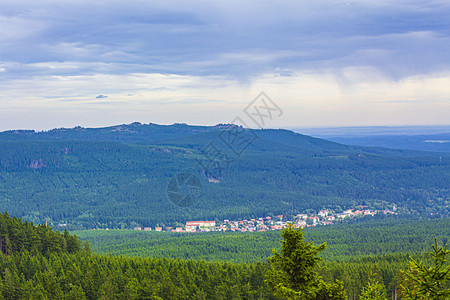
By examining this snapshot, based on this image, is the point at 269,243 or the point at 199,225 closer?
the point at 269,243

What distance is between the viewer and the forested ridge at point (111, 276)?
38.4 metres

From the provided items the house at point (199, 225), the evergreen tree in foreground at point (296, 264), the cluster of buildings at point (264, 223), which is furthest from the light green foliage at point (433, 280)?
the house at point (199, 225)

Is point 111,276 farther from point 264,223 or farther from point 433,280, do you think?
point 264,223

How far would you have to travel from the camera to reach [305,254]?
52.9ft

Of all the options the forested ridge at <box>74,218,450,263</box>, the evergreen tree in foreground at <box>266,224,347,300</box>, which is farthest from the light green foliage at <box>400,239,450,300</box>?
the forested ridge at <box>74,218,450,263</box>

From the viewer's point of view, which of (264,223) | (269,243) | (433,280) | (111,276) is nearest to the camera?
(433,280)

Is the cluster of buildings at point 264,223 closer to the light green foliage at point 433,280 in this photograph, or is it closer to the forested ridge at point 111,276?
the forested ridge at point 111,276

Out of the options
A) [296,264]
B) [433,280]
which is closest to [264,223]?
[296,264]

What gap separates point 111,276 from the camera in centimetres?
4216

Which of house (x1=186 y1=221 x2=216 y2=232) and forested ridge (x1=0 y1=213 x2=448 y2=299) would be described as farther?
house (x1=186 y1=221 x2=216 y2=232)

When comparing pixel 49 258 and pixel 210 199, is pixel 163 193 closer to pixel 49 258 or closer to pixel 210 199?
pixel 210 199

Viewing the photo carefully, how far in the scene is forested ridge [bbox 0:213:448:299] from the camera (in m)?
38.4

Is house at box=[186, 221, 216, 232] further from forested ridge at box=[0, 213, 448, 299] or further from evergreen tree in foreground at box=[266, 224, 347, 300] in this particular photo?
evergreen tree in foreground at box=[266, 224, 347, 300]

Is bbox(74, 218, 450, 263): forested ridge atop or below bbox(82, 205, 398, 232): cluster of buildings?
atop
